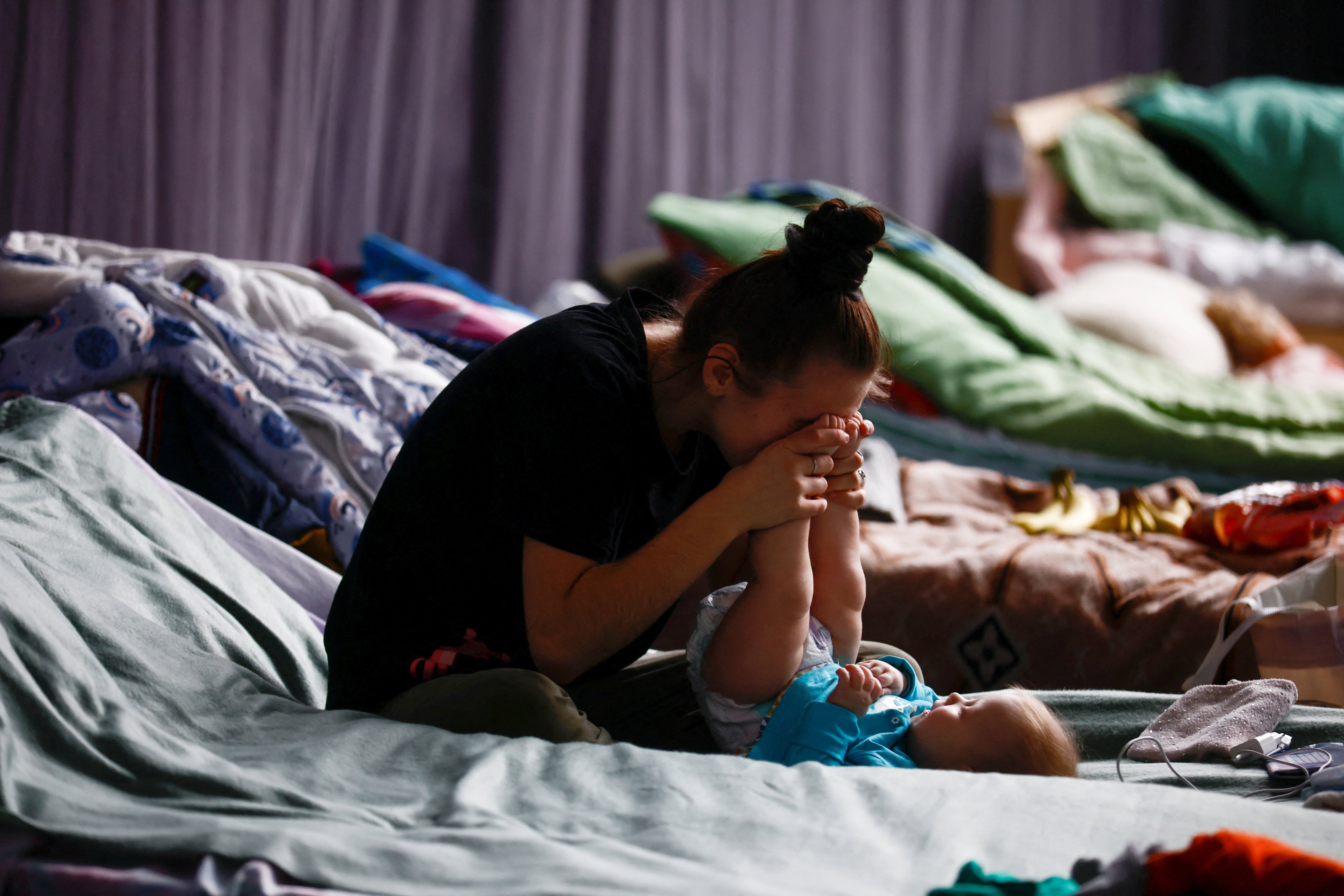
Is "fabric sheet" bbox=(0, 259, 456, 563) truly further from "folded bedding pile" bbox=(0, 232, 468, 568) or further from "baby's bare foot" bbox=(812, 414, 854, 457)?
"baby's bare foot" bbox=(812, 414, 854, 457)

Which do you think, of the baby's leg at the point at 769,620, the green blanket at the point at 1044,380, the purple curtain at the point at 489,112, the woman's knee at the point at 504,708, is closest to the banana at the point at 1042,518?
the green blanket at the point at 1044,380

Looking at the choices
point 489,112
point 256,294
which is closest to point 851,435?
point 256,294

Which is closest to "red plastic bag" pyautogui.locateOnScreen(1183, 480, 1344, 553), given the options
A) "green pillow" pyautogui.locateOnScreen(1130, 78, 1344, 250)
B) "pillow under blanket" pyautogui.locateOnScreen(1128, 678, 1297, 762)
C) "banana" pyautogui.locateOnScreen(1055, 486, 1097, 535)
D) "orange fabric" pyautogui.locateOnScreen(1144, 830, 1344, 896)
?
"banana" pyautogui.locateOnScreen(1055, 486, 1097, 535)

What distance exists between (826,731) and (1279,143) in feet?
12.0

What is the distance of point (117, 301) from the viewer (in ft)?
5.20

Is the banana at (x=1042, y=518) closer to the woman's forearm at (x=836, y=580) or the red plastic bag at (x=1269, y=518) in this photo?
the red plastic bag at (x=1269, y=518)

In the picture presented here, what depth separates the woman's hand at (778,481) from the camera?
1.06m

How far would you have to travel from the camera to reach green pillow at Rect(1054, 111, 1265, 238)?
3797 millimetres

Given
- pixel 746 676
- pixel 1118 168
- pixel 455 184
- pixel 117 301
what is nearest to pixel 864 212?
pixel 746 676

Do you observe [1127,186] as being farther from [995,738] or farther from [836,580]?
[995,738]

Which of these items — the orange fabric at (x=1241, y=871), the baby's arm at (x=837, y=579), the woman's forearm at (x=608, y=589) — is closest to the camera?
the orange fabric at (x=1241, y=871)

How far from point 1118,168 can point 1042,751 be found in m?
3.20

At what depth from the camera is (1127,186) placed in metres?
3.86

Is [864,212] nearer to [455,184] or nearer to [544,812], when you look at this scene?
[544,812]
